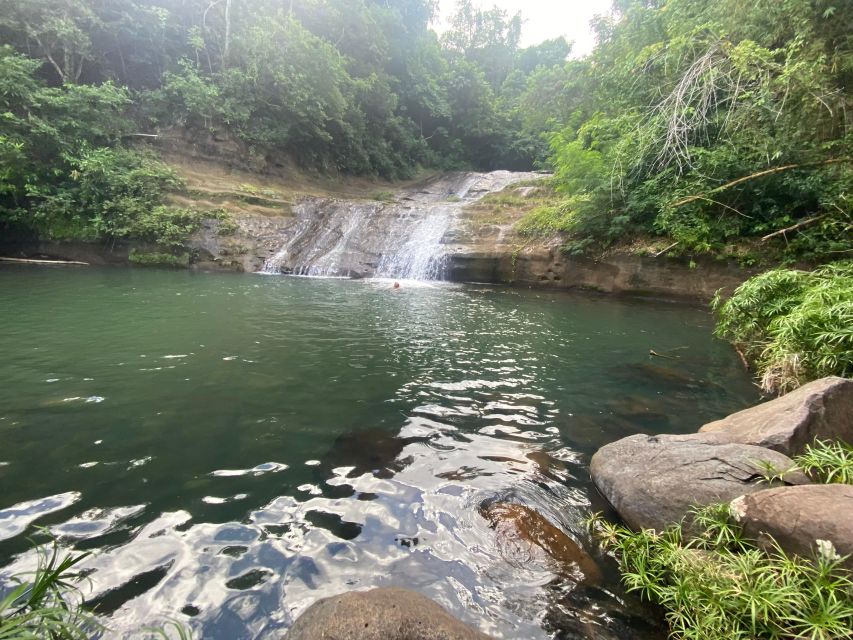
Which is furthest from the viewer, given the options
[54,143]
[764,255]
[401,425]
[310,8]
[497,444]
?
[310,8]

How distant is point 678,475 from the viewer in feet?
10.4

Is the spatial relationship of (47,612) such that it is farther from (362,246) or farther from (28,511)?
(362,246)

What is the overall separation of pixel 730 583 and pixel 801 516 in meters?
0.52

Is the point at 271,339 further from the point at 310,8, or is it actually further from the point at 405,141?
the point at 405,141

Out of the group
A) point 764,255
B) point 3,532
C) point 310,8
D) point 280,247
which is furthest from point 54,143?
point 764,255

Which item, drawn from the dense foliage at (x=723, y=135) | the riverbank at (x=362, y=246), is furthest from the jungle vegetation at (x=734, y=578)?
the riverbank at (x=362, y=246)

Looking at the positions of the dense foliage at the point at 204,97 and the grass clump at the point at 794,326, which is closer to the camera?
the grass clump at the point at 794,326

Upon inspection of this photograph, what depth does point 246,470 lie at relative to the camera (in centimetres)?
367

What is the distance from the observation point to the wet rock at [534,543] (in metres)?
2.85

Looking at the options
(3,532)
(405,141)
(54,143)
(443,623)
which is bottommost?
(3,532)

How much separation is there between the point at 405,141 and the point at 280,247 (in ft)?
68.3

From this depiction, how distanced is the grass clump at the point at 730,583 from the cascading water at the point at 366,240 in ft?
49.3

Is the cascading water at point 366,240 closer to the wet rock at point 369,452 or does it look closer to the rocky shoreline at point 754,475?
the wet rock at point 369,452

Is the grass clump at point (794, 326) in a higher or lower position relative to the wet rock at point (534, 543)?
higher
